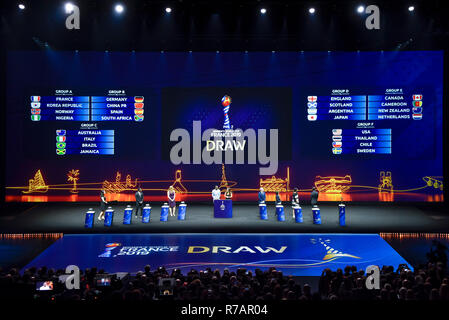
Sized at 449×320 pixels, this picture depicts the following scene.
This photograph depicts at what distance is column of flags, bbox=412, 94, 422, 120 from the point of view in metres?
19.8

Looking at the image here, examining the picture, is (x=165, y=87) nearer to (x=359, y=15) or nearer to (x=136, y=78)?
(x=136, y=78)

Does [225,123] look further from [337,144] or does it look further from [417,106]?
[417,106]

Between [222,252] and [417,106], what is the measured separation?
11.8 metres

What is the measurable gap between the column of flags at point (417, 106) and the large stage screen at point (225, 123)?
0.04 m

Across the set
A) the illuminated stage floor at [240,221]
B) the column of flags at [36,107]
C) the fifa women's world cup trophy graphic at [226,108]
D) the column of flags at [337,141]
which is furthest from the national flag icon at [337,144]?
the column of flags at [36,107]

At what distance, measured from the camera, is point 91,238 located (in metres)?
14.4

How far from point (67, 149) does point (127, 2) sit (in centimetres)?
726

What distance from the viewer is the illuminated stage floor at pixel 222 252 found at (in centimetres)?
1160

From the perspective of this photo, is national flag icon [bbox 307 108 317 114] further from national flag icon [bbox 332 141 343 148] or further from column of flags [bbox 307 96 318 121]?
national flag icon [bbox 332 141 343 148]

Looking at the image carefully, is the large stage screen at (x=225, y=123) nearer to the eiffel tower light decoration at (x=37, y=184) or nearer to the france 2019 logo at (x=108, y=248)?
the eiffel tower light decoration at (x=37, y=184)

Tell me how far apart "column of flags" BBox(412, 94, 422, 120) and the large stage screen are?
0.04 metres

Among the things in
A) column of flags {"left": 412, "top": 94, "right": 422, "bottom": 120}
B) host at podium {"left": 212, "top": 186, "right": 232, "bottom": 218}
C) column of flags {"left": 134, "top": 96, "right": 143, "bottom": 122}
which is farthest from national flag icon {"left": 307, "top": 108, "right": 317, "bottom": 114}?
column of flags {"left": 134, "top": 96, "right": 143, "bottom": 122}

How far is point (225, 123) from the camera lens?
20.0 m
